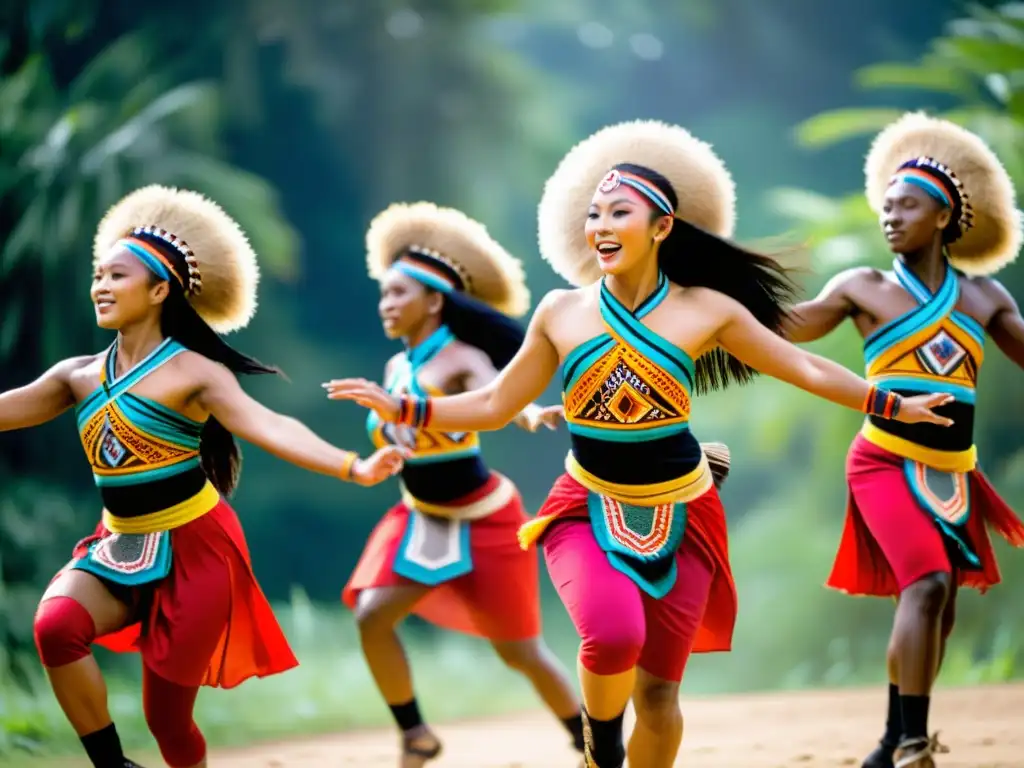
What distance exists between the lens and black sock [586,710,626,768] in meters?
3.31

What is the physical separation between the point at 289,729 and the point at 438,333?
2.82 meters

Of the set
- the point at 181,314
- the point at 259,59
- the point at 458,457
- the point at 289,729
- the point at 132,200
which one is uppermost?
the point at 259,59

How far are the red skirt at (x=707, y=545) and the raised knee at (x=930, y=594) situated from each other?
29.0 inches

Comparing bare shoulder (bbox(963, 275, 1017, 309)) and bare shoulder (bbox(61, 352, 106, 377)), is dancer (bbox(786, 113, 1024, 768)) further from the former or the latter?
bare shoulder (bbox(61, 352, 106, 377))

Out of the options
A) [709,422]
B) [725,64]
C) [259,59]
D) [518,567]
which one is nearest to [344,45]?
[259,59]

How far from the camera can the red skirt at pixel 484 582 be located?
4.69 metres

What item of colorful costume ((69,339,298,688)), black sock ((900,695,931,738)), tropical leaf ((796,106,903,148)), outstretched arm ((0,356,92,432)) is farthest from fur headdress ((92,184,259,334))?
tropical leaf ((796,106,903,148))

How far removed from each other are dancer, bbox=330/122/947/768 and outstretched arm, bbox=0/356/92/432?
93cm

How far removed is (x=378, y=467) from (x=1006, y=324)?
7.44 ft

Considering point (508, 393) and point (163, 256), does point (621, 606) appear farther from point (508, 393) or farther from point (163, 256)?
point (163, 256)

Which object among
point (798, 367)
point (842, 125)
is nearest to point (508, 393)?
point (798, 367)

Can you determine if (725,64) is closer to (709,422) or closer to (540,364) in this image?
(709,422)

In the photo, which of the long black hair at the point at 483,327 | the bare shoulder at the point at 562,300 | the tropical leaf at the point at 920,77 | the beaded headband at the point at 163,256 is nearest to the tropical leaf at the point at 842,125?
the tropical leaf at the point at 920,77

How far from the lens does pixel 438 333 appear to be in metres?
4.92
